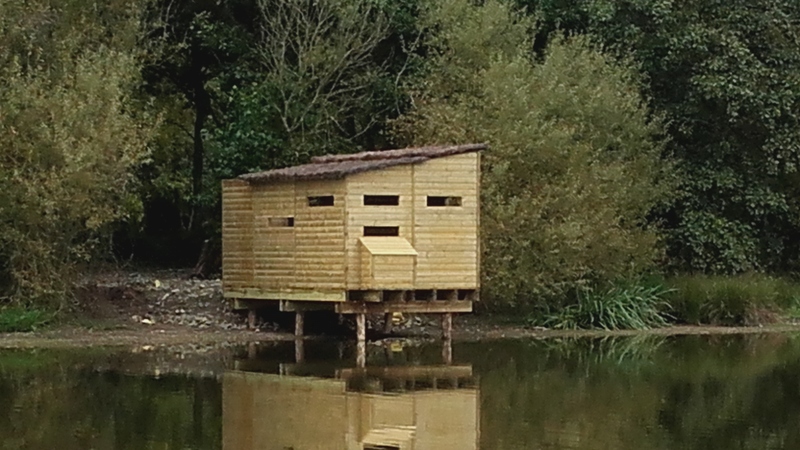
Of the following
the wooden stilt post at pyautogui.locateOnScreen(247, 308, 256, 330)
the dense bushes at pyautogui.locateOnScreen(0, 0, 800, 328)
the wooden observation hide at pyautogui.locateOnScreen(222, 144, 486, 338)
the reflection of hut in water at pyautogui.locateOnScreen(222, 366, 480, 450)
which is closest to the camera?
the reflection of hut in water at pyautogui.locateOnScreen(222, 366, 480, 450)

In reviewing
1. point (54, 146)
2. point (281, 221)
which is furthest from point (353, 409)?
point (54, 146)

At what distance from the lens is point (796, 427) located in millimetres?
17422

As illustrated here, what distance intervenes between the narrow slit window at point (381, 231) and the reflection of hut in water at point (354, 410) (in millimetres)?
3716

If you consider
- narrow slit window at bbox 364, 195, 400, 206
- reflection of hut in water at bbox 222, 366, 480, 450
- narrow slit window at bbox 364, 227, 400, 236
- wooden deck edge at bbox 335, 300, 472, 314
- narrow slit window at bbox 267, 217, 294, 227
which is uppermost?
narrow slit window at bbox 364, 195, 400, 206

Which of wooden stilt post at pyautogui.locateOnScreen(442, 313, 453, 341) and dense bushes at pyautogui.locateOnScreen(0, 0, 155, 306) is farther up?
dense bushes at pyautogui.locateOnScreen(0, 0, 155, 306)

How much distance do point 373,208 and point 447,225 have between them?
1.34 meters

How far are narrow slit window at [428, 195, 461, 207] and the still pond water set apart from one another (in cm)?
248

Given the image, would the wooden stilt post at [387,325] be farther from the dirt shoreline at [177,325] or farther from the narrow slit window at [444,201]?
the narrow slit window at [444,201]

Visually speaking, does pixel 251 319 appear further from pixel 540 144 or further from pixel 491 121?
pixel 540 144

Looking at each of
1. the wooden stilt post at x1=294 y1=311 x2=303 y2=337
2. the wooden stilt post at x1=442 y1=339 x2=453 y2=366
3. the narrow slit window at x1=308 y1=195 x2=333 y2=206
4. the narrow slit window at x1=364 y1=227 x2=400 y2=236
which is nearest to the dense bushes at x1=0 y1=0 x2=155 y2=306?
the narrow slit window at x1=308 y1=195 x2=333 y2=206

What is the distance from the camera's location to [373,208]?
1000 inches

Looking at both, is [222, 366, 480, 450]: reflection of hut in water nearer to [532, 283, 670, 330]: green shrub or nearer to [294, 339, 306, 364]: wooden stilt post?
[294, 339, 306, 364]: wooden stilt post

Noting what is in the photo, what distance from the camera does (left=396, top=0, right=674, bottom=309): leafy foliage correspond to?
29031 mm

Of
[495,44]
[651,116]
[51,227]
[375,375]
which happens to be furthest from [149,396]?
[651,116]
